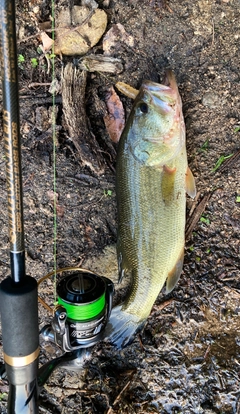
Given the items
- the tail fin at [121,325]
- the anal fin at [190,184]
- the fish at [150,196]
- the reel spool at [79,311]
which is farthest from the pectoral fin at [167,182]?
the tail fin at [121,325]

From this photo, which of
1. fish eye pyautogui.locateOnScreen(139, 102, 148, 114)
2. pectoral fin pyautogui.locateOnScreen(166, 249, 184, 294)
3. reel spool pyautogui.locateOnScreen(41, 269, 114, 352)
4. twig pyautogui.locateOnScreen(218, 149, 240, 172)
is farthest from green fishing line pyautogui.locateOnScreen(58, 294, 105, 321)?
twig pyautogui.locateOnScreen(218, 149, 240, 172)

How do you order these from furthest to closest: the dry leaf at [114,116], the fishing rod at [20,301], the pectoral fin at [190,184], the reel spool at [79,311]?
the dry leaf at [114,116]
the pectoral fin at [190,184]
the reel spool at [79,311]
the fishing rod at [20,301]

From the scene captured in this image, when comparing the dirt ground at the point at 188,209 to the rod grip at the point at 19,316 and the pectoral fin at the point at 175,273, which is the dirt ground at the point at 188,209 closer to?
the pectoral fin at the point at 175,273

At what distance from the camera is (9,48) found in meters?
1.46

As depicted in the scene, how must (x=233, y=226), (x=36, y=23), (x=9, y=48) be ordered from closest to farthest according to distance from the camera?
(x=9, y=48) < (x=36, y=23) < (x=233, y=226)

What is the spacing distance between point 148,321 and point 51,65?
180 centimetres

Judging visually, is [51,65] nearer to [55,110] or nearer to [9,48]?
[55,110]

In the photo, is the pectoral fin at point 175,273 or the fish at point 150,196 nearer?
the fish at point 150,196

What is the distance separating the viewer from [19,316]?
161 cm

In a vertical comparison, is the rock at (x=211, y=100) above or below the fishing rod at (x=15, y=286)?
above

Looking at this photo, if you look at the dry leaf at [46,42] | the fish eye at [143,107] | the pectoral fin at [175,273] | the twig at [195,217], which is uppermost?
the dry leaf at [46,42]

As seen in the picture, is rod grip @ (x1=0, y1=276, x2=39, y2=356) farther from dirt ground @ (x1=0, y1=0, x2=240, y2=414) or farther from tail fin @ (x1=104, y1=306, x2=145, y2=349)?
dirt ground @ (x1=0, y1=0, x2=240, y2=414)

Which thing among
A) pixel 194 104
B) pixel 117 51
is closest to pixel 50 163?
pixel 117 51

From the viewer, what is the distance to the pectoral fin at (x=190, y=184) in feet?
7.44
